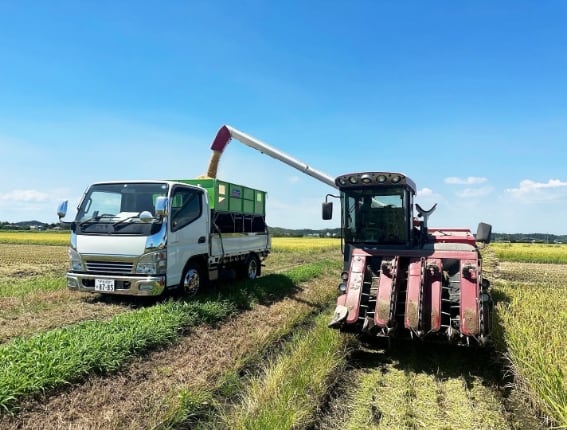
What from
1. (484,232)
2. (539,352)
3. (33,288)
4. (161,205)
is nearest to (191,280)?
(161,205)

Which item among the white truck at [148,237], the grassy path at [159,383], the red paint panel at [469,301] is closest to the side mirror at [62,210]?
the white truck at [148,237]

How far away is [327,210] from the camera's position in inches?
299

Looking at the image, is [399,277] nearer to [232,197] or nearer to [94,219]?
[232,197]

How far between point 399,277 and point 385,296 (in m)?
0.61

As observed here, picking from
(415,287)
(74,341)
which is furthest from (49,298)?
(415,287)

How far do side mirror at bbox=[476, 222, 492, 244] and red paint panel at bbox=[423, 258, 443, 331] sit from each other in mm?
2845

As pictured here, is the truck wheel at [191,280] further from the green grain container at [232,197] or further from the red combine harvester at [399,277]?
the red combine harvester at [399,277]

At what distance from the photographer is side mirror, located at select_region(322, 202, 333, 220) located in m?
7.57

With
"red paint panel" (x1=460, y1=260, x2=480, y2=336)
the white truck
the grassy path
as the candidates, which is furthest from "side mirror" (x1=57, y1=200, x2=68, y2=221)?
"red paint panel" (x1=460, y1=260, x2=480, y2=336)

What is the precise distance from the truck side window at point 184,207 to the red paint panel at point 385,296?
162 inches

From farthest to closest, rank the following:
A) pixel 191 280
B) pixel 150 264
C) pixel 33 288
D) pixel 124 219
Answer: pixel 33 288
pixel 191 280
pixel 124 219
pixel 150 264

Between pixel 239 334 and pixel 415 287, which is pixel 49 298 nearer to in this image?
pixel 239 334

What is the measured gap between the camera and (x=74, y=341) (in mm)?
5070

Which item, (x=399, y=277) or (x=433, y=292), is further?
(x=399, y=277)
